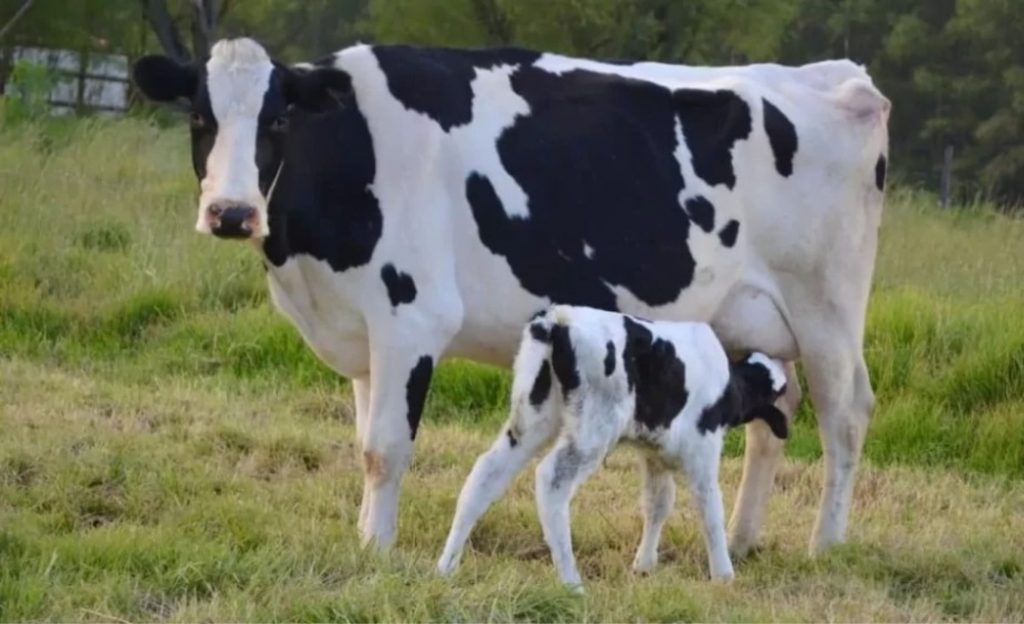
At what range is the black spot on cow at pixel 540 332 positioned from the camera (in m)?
5.88

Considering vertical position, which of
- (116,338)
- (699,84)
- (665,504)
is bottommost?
(116,338)

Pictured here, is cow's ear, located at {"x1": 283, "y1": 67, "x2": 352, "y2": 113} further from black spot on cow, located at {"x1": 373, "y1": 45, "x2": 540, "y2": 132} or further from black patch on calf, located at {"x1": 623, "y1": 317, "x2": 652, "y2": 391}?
black patch on calf, located at {"x1": 623, "y1": 317, "x2": 652, "y2": 391}

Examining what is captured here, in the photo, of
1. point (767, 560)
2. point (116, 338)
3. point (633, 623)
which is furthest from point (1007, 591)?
point (116, 338)

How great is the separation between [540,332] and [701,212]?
139 centimetres

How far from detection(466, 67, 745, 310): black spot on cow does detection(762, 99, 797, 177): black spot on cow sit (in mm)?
209

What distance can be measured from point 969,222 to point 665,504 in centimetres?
1250

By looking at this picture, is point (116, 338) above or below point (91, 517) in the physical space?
below

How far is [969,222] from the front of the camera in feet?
59.7

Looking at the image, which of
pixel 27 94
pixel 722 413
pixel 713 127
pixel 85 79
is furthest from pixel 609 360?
pixel 85 79

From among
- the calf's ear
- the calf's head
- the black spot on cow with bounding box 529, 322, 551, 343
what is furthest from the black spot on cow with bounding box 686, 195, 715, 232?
Answer: the black spot on cow with bounding box 529, 322, 551, 343

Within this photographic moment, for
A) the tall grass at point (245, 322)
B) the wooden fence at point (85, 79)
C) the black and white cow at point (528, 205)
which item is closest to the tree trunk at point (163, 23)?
the wooden fence at point (85, 79)

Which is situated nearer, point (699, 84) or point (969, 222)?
point (699, 84)

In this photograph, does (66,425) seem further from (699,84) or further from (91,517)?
(699,84)

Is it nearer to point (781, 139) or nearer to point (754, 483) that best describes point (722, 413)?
point (754, 483)
